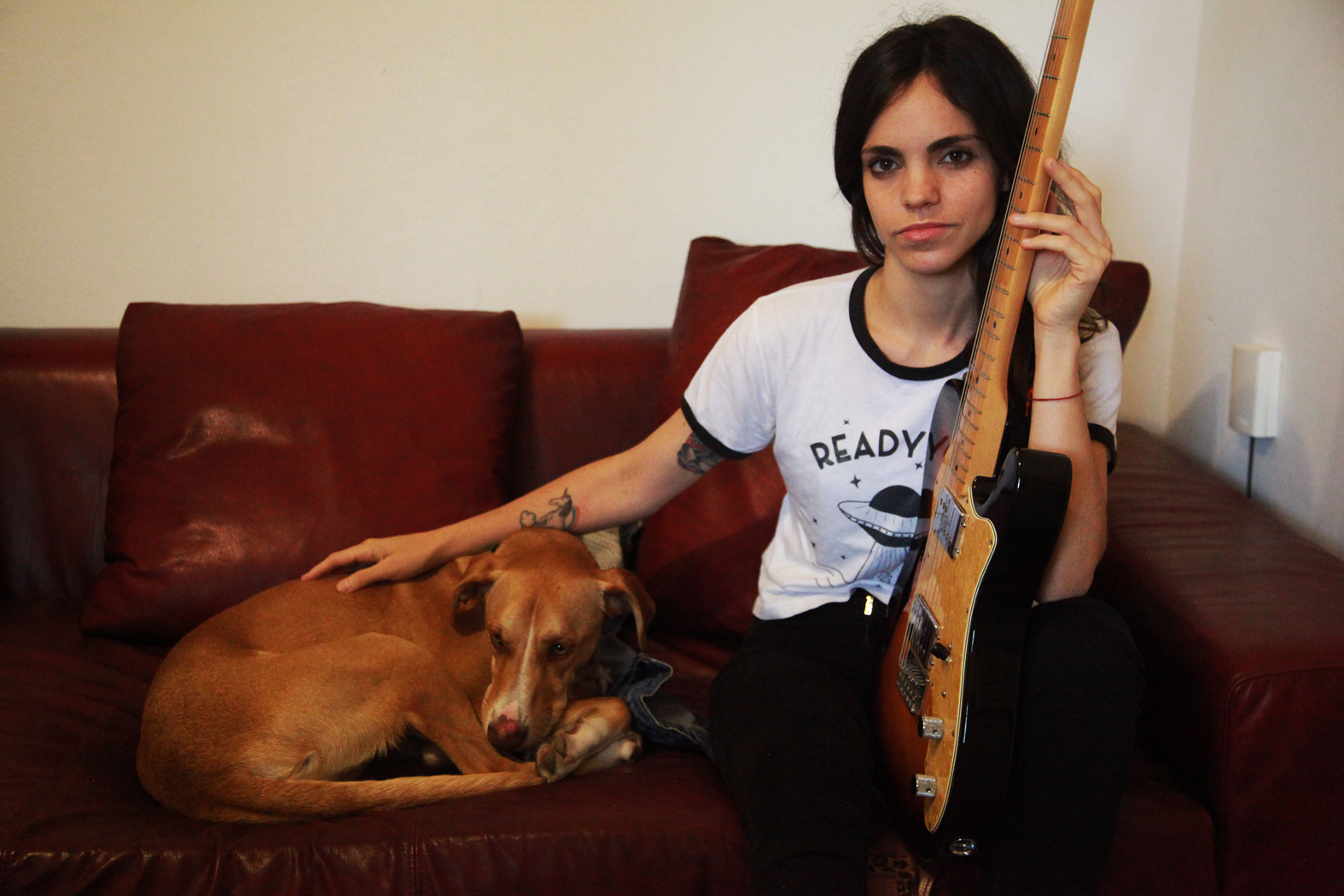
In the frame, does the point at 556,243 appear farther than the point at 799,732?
Yes

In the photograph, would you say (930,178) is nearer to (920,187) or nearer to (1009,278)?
(920,187)

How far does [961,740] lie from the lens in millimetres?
1284

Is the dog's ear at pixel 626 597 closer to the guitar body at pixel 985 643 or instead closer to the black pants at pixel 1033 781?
the black pants at pixel 1033 781

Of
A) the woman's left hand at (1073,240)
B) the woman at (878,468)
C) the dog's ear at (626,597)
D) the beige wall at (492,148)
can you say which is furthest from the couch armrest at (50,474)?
the woman's left hand at (1073,240)

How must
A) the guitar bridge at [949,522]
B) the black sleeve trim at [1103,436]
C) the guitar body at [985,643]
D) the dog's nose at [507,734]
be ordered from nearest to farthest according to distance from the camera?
the guitar body at [985,643] → the guitar bridge at [949,522] → the black sleeve trim at [1103,436] → the dog's nose at [507,734]

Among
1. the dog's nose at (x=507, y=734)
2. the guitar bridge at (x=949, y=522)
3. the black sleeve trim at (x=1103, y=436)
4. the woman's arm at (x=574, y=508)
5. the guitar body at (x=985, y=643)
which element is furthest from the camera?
the woman's arm at (x=574, y=508)

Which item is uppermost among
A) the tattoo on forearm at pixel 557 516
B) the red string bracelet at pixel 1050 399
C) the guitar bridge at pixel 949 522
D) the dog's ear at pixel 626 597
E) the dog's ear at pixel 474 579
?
the red string bracelet at pixel 1050 399

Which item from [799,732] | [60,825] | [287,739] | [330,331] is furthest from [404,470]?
[799,732]

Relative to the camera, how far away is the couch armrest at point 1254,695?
1417mm

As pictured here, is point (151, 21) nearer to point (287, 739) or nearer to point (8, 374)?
point (8, 374)

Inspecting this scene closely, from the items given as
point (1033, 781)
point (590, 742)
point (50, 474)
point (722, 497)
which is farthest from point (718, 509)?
point (50, 474)

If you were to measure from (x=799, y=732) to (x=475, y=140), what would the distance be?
1801 mm

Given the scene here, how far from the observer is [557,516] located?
6.23ft

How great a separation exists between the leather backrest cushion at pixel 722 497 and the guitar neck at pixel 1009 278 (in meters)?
0.73
